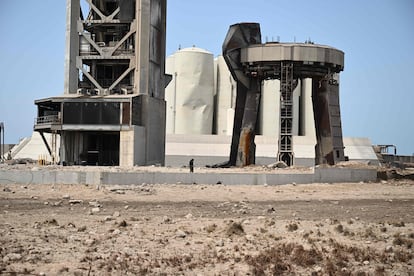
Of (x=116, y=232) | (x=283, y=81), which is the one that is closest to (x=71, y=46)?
(x=283, y=81)

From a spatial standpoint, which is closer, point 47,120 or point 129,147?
point 129,147

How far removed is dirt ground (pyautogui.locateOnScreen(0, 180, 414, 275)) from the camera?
14.5 m

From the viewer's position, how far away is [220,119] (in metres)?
78.3

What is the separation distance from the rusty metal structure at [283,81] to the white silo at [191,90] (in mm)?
26150

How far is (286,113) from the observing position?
45.9 m

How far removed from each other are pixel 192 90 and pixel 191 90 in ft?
0.40

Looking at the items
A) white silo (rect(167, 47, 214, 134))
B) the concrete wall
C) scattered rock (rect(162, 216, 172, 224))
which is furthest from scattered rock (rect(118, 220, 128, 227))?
white silo (rect(167, 47, 214, 134))

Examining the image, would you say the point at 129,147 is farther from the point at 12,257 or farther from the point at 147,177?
the point at 12,257

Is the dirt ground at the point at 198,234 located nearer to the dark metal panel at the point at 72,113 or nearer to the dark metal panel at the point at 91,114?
the dark metal panel at the point at 91,114

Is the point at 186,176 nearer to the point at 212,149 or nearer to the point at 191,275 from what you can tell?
the point at 191,275

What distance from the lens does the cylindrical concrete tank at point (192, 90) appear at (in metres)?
74.8

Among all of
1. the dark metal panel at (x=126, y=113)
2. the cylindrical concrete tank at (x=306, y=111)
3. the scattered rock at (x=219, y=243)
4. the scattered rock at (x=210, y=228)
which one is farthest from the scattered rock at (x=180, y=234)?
the cylindrical concrete tank at (x=306, y=111)

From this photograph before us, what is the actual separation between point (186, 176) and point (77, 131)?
67.5 feet

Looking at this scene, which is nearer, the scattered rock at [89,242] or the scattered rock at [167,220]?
the scattered rock at [89,242]
